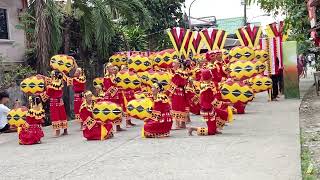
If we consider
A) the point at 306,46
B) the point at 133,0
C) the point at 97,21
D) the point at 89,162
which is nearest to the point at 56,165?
Answer: the point at 89,162

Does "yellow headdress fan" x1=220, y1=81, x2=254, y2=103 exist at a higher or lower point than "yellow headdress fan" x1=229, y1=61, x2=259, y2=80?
lower

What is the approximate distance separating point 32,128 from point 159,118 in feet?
8.60

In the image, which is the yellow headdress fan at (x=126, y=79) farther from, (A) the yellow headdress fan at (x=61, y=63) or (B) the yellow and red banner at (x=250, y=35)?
(B) the yellow and red banner at (x=250, y=35)

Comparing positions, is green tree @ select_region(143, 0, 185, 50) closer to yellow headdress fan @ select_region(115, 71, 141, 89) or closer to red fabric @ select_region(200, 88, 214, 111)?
yellow headdress fan @ select_region(115, 71, 141, 89)

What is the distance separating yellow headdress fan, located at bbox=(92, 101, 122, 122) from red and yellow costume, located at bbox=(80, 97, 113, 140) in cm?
9

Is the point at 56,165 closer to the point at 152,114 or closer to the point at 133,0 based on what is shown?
the point at 152,114

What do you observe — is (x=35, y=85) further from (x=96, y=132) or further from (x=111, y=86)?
(x=96, y=132)

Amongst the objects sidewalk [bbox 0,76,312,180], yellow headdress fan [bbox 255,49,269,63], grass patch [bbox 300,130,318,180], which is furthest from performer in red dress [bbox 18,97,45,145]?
yellow headdress fan [bbox 255,49,269,63]

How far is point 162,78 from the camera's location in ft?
37.3

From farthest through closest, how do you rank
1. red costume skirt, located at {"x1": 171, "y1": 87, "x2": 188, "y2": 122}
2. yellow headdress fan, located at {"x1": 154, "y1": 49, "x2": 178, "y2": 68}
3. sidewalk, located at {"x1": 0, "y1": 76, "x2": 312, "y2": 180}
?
yellow headdress fan, located at {"x1": 154, "y1": 49, "x2": 178, "y2": 68} → red costume skirt, located at {"x1": 171, "y1": 87, "x2": 188, "y2": 122} → sidewalk, located at {"x1": 0, "y1": 76, "x2": 312, "y2": 180}

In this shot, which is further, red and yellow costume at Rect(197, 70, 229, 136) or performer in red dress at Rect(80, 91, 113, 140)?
performer in red dress at Rect(80, 91, 113, 140)

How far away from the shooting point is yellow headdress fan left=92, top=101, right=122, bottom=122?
1040 centimetres

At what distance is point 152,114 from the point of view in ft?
32.9

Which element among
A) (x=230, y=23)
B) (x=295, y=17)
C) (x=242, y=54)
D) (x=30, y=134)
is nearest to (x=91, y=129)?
(x=30, y=134)
